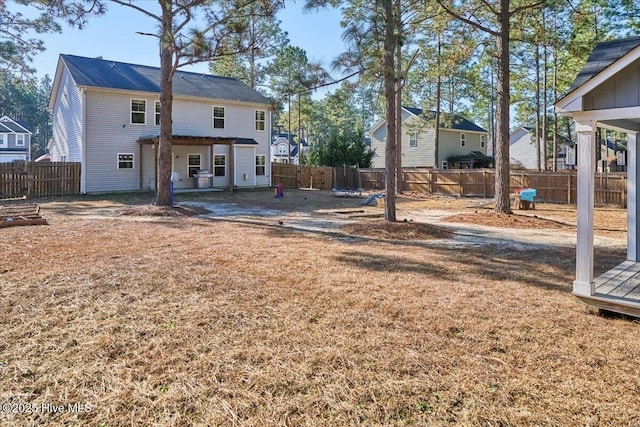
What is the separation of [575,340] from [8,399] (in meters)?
4.16

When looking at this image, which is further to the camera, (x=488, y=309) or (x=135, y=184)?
(x=135, y=184)

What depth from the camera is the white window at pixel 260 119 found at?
1022 inches

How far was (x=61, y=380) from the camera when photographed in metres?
2.83

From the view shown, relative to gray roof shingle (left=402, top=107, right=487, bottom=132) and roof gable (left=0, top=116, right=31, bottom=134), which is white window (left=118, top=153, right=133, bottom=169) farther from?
roof gable (left=0, top=116, right=31, bottom=134)

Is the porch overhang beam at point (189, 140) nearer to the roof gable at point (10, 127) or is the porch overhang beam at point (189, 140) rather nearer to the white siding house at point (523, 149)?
the white siding house at point (523, 149)

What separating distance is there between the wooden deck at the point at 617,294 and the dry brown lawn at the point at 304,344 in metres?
0.14

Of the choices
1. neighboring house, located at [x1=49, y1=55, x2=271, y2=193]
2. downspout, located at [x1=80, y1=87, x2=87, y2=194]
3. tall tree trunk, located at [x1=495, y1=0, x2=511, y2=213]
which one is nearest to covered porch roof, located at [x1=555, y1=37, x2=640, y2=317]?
tall tree trunk, located at [x1=495, y1=0, x2=511, y2=213]

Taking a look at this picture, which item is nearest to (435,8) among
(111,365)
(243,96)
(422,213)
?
(422,213)

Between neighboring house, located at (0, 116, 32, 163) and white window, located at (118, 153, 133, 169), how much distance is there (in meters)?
33.6

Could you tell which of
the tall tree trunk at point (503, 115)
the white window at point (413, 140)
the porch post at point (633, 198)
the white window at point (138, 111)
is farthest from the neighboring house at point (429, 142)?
the porch post at point (633, 198)

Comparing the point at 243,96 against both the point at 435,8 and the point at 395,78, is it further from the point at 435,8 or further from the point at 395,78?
the point at 395,78

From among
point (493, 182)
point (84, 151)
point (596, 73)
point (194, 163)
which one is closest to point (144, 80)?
point (194, 163)

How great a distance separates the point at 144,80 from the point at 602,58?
72.2ft

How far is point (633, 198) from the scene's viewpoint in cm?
626
